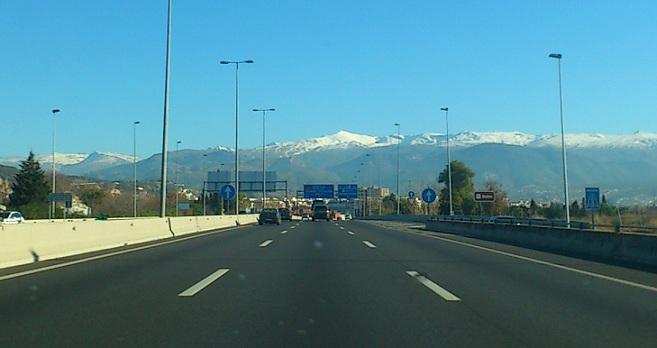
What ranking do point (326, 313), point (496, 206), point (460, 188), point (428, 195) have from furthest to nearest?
point (460, 188), point (496, 206), point (428, 195), point (326, 313)

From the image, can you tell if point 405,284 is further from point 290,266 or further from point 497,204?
point 497,204

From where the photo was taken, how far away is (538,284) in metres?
14.2

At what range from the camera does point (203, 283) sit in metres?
14.2

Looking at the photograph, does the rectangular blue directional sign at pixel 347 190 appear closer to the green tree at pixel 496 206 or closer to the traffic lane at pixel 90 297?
the green tree at pixel 496 206

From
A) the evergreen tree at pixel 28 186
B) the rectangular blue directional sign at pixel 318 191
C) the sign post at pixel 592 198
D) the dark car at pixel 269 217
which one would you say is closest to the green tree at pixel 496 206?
the rectangular blue directional sign at pixel 318 191

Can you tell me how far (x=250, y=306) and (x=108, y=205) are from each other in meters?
107

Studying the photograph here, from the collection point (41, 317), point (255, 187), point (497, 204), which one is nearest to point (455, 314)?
point (41, 317)

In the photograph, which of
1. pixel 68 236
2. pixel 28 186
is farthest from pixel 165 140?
pixel 28 186

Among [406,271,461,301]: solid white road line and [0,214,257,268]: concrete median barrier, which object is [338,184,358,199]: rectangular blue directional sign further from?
[406,271,461,301]: solid white road line

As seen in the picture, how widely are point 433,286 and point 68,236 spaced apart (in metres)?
12.4

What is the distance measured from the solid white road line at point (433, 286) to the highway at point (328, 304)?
0.02 m

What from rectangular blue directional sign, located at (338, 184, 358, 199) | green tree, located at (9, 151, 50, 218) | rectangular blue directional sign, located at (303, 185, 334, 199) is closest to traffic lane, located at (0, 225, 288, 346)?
green tree, located at (9, 151, 50, 218)

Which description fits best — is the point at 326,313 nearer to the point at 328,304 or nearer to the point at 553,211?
the point at 328,304

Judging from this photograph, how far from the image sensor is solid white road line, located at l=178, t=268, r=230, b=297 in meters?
12.6
